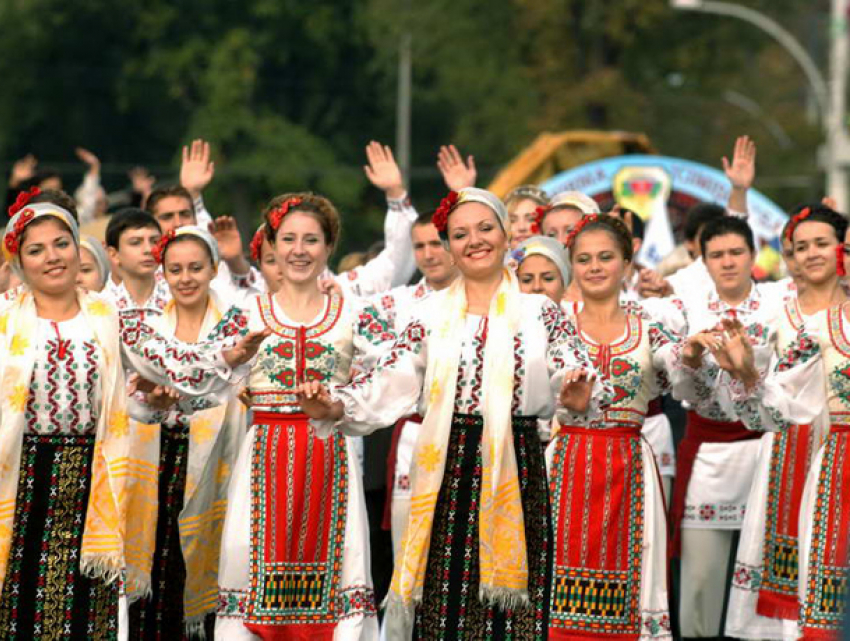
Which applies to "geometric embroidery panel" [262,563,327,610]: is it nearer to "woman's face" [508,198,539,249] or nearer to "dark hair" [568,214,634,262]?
"dark hair" [568,214,634,262]

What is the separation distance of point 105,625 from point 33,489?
558 millimetres

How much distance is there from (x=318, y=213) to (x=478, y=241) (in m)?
0.74

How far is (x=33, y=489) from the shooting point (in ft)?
24.3

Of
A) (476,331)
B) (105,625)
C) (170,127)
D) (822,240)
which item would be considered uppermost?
(170,127)

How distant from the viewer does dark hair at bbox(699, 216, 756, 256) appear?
9.57 m

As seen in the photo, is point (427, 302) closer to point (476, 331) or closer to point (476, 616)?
point (476, 331)

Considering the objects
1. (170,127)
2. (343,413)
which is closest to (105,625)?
(343,413)

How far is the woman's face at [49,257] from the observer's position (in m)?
7.51

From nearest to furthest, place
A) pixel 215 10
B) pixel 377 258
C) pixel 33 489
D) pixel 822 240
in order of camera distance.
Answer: pixel 33 489, pixel 822 240, pixel 377 258, pixel 215 10

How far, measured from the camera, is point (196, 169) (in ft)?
33.1

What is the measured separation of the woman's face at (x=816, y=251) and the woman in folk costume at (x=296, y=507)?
5.92ft

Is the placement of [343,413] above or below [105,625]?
above

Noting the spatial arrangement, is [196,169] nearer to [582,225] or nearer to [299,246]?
[299,246]

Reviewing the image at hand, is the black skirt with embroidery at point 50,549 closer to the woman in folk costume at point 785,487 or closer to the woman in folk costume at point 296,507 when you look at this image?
the woman in folk costume at point 296,507
